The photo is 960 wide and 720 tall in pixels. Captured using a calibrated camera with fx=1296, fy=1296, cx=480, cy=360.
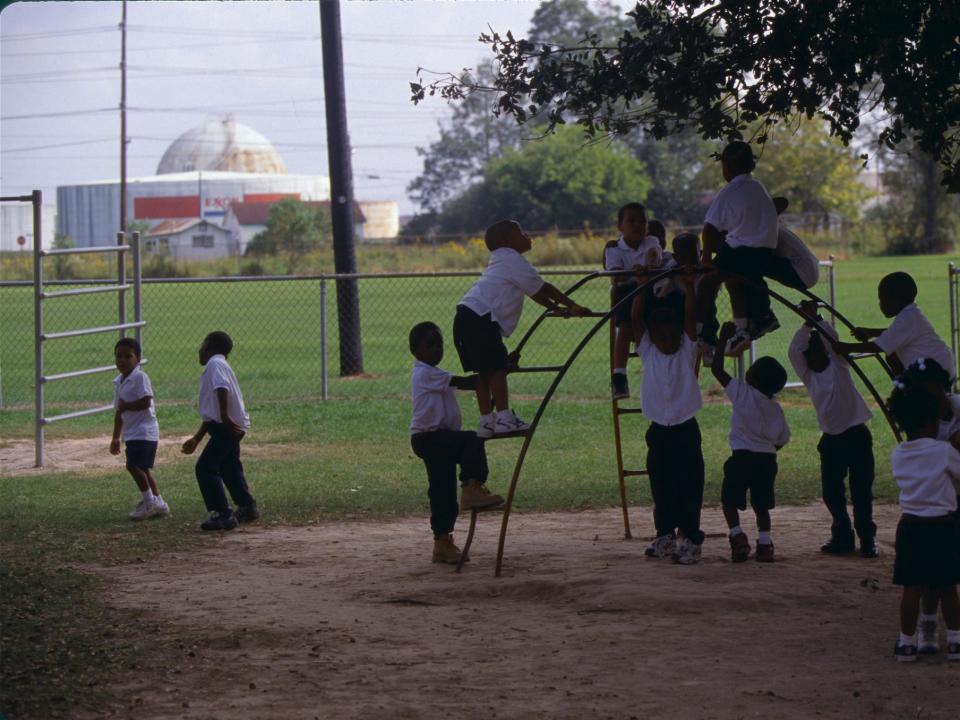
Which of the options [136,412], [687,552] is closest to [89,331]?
[136,412]

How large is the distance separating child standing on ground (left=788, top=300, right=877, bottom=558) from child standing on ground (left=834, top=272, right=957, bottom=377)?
0.43 meters

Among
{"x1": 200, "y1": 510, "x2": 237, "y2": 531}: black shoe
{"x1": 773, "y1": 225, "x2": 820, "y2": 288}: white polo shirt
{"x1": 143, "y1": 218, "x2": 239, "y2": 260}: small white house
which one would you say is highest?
{"x1": 143, "y1": 218, "x2": 239, "y2": 260}: small white house

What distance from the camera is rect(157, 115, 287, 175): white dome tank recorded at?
310ft

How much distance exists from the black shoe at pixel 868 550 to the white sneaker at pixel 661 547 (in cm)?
118

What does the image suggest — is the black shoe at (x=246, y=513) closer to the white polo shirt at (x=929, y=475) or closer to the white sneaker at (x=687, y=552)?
the white sneaker at (x=687, y=552)

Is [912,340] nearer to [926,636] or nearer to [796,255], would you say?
[796,255]

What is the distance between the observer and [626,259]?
8.41 meters

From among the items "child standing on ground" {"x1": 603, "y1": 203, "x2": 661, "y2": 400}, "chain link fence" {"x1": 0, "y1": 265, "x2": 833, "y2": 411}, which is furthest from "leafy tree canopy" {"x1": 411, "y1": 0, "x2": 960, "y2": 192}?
"chain link fence" {"x1": 0, "y1": 265, "x2": 833, "y2": 411}

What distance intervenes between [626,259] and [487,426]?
1.56 m

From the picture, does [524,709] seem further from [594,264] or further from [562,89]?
[594,264]

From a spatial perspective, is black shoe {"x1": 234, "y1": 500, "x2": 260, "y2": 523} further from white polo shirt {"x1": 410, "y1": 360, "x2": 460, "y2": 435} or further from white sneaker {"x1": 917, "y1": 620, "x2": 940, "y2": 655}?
white sneaker {"x1": 917, "y1": 620, "x2": 940, "y2": 655}

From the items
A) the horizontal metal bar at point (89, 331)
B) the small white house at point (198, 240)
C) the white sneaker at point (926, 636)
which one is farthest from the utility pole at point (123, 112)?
the white sneaker at point (926, 636)

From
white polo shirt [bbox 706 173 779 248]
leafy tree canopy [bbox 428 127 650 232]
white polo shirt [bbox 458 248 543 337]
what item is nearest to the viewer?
white polo shirt [bbox 458 248 543 337]

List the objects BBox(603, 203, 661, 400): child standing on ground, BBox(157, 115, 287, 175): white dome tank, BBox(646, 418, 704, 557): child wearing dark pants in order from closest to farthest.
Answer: BBox(646, 418, 704, 557): child wearing dark pants
BBox(603, 203, 661, 400): child standing on ground
BBox(157, 115, 287, 175): white dome tank
